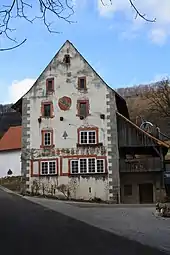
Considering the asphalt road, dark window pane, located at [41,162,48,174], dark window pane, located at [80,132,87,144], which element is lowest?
the asphalt road

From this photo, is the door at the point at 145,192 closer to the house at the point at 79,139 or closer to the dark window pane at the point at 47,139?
the house at the point at 79,139

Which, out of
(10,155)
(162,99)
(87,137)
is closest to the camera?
(87,137)

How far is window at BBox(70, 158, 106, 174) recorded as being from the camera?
121 ft

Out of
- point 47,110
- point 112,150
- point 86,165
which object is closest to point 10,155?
point 47,110

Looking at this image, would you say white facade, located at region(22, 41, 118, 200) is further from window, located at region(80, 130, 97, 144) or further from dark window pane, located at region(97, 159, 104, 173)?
window, located at region(80, 130, 97, 144)

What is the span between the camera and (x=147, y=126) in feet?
148

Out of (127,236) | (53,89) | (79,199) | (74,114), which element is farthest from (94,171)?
(127,236)

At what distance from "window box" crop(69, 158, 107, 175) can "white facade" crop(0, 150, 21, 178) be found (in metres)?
23.3

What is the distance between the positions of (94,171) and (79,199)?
112 inches

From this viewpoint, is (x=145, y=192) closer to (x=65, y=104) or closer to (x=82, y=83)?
(x=65, y=104)

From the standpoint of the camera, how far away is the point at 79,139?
1483 inches

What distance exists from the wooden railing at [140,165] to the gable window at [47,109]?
26.3 feet

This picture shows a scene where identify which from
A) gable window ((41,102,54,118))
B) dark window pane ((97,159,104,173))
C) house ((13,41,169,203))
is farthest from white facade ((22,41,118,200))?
gable window ((41,102,54,118))

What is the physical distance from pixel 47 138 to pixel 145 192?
1054cm
